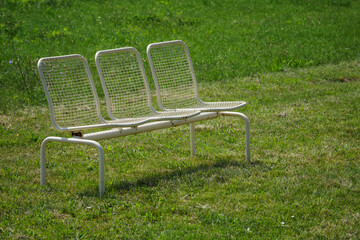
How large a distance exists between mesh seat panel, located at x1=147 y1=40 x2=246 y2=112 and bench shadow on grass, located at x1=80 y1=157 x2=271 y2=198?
0.64 metres

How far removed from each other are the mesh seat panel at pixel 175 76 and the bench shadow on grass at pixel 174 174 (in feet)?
2.10

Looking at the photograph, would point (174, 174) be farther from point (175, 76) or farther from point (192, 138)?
point (175, 76)

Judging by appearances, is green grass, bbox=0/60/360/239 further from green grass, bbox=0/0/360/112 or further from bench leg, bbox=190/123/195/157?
green grass, bbox=0/0/360/112

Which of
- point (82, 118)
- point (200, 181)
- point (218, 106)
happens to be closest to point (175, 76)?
point (218, 106)

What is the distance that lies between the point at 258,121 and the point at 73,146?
8.26 feet

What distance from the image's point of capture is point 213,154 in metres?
5.78

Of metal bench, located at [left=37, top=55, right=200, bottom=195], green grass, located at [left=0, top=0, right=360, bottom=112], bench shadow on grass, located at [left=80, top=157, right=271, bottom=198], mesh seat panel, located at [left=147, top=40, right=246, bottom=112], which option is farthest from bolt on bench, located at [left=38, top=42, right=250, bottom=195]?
green grass, located at [left=0, top=0, right=360, bottom=112]

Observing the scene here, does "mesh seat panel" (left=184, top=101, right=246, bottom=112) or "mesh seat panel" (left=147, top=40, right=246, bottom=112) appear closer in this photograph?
"mesh seat panel" (left=184, top=101, right=246, bottom=112)

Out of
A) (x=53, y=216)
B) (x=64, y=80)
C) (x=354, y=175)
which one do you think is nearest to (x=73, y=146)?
(x=64, y=80)

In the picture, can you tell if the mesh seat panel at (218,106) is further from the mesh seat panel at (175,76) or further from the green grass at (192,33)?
the green grass at (192,33)

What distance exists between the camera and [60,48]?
10617 millimetres

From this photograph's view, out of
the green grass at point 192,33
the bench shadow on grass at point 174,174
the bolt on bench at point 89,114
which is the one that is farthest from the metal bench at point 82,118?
the green grass at point 192,33

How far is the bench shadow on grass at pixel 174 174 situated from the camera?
471 cm

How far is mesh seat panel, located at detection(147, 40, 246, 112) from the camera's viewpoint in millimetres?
5656
